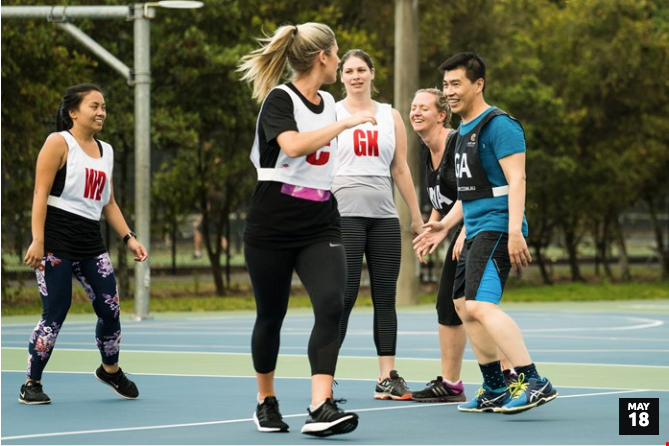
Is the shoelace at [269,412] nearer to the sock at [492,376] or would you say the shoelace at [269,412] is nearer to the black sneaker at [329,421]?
the black sneaker at [329,421]

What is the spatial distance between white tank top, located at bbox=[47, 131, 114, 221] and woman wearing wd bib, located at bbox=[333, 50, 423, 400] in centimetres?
160

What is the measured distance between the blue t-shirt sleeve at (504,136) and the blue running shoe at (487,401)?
1441 millimetres

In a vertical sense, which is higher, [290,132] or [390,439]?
[290,132]

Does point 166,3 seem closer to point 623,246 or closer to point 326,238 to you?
point 326,238

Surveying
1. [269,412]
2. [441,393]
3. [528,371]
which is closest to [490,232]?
[528,371]

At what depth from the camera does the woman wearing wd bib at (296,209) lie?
691 centimetres

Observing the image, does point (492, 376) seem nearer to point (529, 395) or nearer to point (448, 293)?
point (529, 395)

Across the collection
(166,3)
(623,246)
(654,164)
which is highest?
(166,3)

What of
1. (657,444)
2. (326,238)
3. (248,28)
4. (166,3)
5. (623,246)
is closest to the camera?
(657,444)

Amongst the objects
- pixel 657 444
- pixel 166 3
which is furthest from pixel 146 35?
pixel 657 444

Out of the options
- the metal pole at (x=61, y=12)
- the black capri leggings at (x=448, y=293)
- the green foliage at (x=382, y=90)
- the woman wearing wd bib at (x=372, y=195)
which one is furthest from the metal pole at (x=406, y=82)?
the black capri leggings at (x=448, y=293)

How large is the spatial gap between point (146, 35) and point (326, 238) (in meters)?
11.5

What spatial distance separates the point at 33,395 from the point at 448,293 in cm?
272

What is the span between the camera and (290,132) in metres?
6.79
